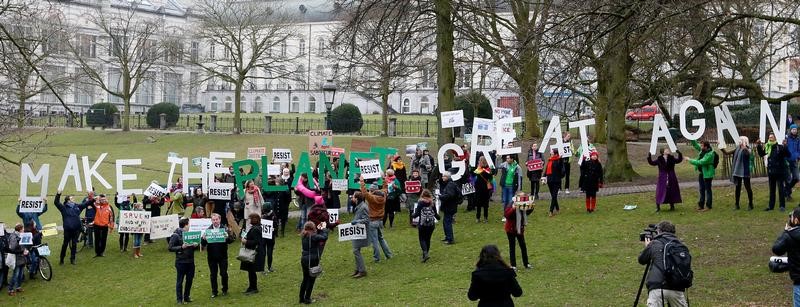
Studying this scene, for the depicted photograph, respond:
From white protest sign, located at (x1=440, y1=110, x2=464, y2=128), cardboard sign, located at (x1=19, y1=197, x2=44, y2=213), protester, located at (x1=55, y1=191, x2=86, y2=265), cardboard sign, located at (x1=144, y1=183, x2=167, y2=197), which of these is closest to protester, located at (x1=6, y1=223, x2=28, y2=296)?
protester, located at (x1=55, y1=191, x2=86, y2=265)

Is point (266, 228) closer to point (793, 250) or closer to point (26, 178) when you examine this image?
point (26, 178)

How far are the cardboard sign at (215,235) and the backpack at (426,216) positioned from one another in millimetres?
3622

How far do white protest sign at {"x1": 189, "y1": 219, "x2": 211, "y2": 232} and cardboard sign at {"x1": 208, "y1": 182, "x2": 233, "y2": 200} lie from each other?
12.6ft

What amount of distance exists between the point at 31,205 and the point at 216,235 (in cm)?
661

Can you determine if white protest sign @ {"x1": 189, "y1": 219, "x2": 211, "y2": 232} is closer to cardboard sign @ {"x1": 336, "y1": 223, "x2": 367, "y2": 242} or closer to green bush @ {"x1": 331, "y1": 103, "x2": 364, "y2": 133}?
cardboard sign @ {"x1": 336, "y1": 223, "x2": 367, "y2": 242}

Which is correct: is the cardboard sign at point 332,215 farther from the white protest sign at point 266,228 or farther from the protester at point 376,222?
the white protest sign at point 266,228

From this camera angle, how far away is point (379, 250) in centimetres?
1908

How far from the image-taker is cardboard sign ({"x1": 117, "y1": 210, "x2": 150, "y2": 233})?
20891mm

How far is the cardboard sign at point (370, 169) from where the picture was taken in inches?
891

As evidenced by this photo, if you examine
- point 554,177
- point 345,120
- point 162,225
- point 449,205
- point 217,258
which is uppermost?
point 345,120

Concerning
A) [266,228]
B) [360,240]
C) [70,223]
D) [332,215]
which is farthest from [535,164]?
[70,223]

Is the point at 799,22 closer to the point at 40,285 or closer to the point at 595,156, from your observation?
the point at 595,156

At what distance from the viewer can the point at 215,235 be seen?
664 inches

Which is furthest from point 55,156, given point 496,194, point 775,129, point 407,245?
point 775,129
